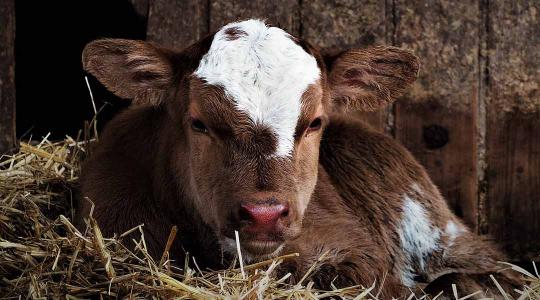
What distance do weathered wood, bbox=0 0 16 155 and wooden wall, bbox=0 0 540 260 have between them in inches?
3.9

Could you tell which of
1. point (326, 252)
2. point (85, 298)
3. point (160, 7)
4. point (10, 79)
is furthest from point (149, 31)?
point (85, 298)

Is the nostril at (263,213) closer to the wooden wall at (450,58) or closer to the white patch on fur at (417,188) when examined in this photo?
the white patch on fur at (417,188)

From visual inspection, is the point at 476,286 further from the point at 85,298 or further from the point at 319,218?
the point at 85,298

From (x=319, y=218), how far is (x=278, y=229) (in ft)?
2.96

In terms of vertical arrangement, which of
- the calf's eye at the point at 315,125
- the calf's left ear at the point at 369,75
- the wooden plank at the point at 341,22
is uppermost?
the wooden plank at the point at 341,22

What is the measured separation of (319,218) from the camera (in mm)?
4809

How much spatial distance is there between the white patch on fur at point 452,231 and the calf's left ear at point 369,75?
0.88m

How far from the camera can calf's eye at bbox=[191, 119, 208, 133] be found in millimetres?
4262

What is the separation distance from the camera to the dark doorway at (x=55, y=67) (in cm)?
704

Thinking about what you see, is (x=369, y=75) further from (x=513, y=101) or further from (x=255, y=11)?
(x=513, y=101)

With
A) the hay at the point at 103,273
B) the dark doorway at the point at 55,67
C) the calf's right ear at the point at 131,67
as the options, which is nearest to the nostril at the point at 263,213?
the hay at the point at 103,273

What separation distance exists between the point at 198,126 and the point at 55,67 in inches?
139

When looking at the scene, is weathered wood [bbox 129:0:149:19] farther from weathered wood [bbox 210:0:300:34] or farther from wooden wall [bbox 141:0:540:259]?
weathered wood [bbox 210:0:300:34]

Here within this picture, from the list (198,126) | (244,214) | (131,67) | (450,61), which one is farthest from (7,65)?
(450,61)
